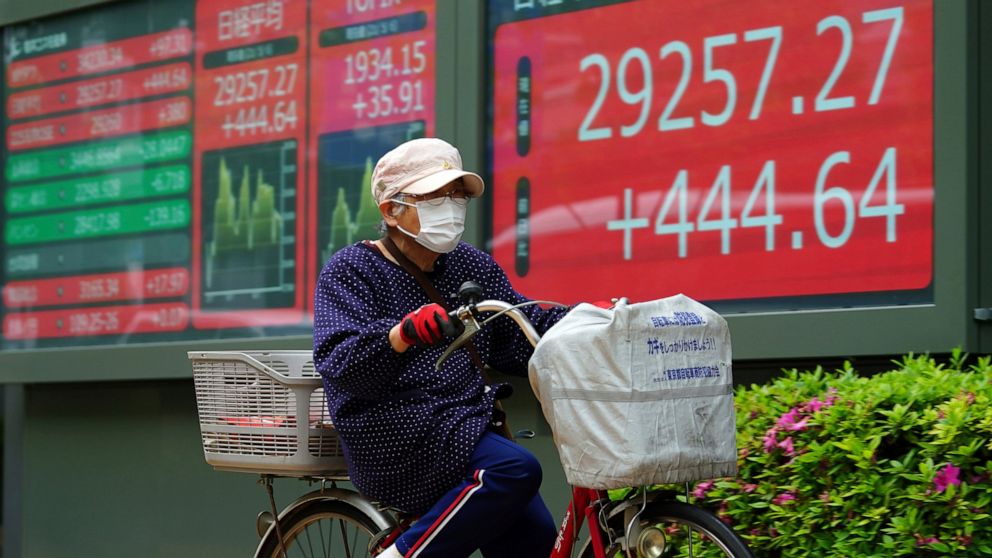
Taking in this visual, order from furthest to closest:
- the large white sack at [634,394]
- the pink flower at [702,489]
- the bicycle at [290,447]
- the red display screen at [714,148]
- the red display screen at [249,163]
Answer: the red display screen at [249,163] < the red display screen at [714,148] < the pink flower at [702,489] < the bicycle at [290,447] < the large white sack at [634,394]

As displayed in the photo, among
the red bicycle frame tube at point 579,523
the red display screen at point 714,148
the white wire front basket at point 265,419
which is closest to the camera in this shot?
the red bicycle frame tube at point 579,523

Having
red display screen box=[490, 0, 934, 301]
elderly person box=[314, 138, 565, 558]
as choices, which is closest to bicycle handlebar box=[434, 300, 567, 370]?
elderly person box=[314, 138, 565, 558]

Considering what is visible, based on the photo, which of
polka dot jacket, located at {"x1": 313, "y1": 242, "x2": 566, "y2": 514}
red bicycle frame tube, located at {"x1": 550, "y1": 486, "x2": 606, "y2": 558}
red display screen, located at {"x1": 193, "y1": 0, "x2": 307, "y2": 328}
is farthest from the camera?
red display screen, located at {"x1": 193, "y1": 0, "x2": 307, "y2": 328}

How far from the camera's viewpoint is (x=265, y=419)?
4172mm

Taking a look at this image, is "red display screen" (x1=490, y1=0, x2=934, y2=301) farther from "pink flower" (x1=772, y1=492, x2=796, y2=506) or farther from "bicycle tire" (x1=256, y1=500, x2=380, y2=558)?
"bicycle tire" (x1=256, y1=500, x2=380, y2=558)

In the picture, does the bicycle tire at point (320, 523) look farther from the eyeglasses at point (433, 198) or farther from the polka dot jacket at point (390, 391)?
the eyeglasses at point (433, 198)

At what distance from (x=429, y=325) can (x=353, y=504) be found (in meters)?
1.07

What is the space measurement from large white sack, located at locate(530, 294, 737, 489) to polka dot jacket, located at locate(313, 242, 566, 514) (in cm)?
49

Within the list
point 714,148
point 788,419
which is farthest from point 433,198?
point 714,148

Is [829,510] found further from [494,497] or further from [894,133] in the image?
[894,133]

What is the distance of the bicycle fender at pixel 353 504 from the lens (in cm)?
420

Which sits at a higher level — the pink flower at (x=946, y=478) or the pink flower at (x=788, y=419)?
the pink flower at (x=788, y=419)

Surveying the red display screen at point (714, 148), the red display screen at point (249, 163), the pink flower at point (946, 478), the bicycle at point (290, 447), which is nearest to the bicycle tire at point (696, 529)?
the bicycle at point (290, 447)

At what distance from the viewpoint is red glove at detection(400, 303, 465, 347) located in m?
3.42
